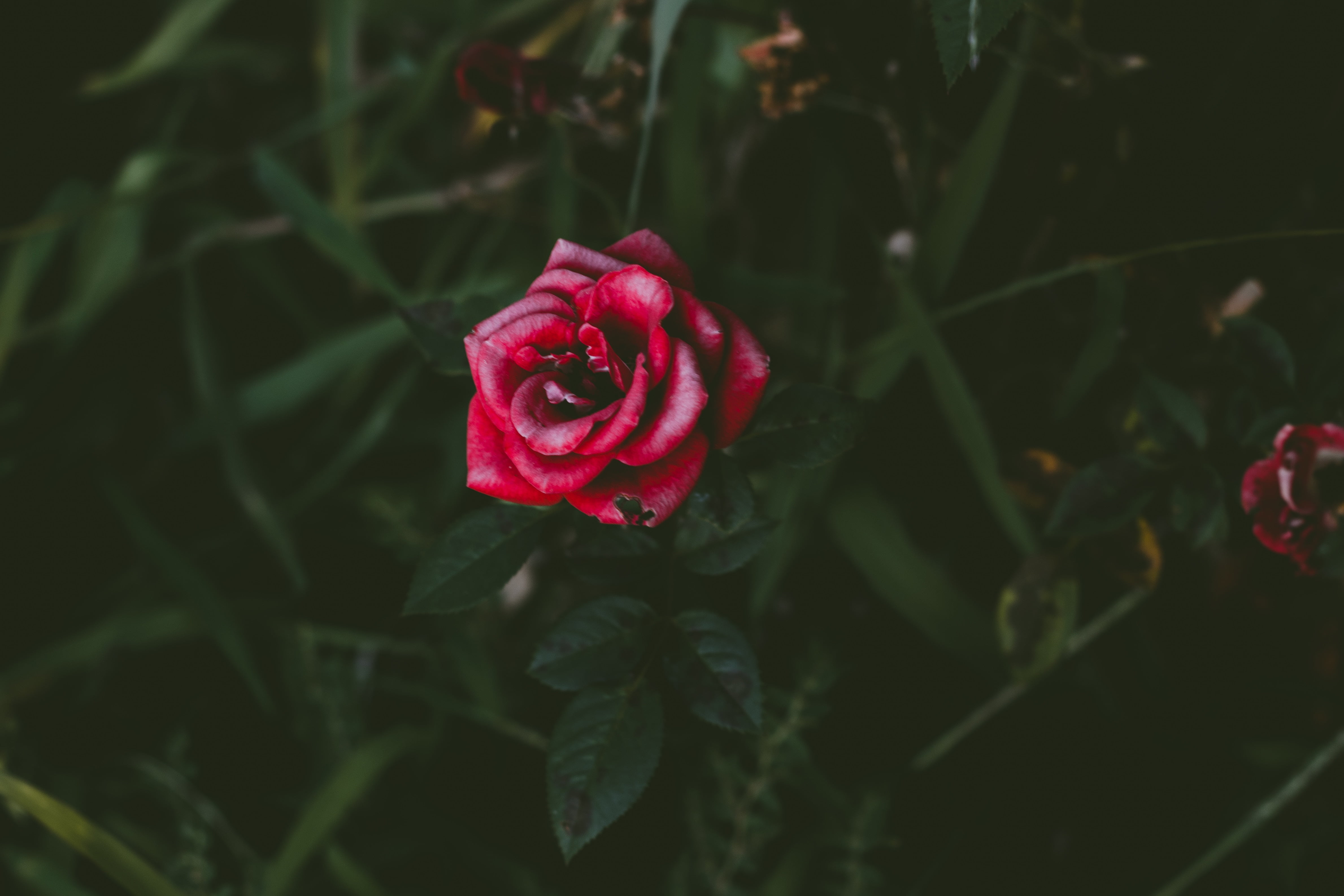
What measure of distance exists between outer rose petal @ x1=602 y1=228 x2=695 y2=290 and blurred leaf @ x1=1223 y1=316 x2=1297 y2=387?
0.34m

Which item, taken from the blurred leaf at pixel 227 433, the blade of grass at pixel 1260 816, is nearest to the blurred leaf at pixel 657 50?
the blurred leaf at pixel 227 433

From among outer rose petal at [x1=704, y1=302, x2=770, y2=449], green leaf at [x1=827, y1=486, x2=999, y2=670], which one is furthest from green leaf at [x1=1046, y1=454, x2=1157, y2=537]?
outer rose petal at [x1=704, y1=302, x2=770, y2=449]

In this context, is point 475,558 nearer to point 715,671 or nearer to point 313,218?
point 715,671

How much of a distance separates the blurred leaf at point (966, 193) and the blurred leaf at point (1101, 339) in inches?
4.1

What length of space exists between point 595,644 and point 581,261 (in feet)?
0.66

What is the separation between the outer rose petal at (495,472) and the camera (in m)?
0.31

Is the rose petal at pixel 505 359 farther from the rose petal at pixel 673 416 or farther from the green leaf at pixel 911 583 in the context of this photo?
the green leaf at pixel 911 583

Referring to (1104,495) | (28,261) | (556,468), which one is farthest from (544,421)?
(28,261)

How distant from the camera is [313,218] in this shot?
0.75 meters

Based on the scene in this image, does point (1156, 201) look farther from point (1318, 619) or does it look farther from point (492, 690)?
point (492, 690)

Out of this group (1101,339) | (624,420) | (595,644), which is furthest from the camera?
(1101,339)

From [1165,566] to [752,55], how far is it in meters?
0.57

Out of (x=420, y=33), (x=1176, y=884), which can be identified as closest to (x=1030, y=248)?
(x=1176, y=884)

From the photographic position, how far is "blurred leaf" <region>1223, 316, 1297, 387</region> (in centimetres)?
42
